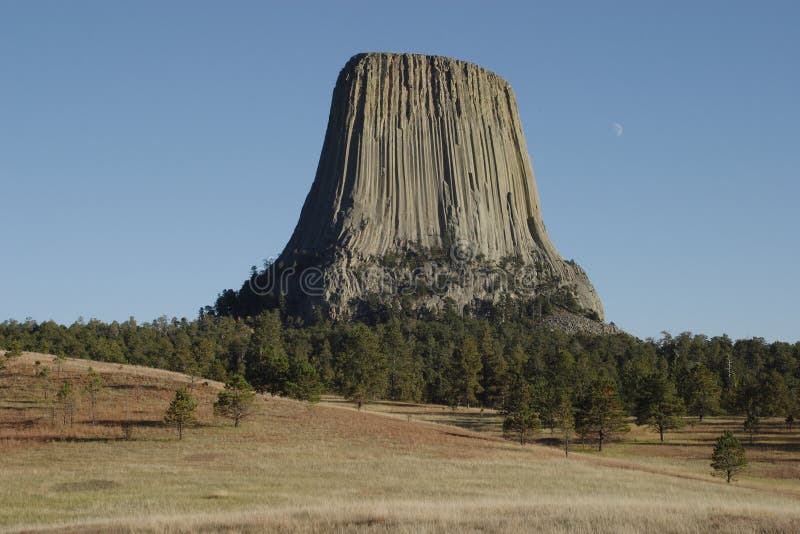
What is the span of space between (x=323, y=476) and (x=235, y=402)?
75.6 feet

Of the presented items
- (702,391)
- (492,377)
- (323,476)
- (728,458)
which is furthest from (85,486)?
(492,377)

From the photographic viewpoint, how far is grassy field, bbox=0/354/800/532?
26.9 m

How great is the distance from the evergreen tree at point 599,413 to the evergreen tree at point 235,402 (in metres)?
30.1

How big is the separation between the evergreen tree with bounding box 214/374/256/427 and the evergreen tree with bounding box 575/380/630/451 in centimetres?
3014

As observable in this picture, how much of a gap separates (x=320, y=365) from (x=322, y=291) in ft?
226

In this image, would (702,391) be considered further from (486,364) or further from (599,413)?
(486,364)

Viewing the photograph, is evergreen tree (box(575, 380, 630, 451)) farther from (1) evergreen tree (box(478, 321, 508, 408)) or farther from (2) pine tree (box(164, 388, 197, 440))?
(2) pine tree (box(164, 388, 197, 440))

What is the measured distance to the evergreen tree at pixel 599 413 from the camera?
80.5 m

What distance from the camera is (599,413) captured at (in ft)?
265

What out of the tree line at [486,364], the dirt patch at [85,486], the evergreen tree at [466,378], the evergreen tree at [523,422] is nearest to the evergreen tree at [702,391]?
the tree line at [486,364]

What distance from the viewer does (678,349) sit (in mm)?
153250

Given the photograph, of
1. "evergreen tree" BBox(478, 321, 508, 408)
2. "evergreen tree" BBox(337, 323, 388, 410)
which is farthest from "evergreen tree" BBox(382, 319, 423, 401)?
"evergreen tree" BBox(478, 321, 508, 408)

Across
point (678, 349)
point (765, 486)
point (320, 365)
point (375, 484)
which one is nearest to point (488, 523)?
point (375, 484)

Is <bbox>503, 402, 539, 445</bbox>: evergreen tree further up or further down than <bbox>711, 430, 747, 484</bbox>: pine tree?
further up
